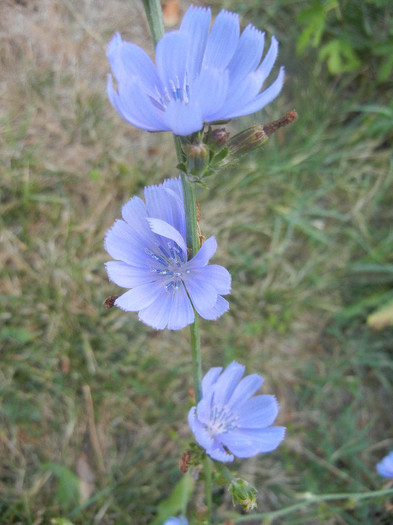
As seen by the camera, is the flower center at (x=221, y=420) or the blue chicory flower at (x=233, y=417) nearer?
the blue chicory flower at (x=233, y=417)

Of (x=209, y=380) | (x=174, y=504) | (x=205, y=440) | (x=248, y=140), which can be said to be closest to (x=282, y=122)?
(x=248, y=140)

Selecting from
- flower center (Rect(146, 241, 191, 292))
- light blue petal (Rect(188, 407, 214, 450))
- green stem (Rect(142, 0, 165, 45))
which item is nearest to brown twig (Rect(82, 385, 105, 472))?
light blue petal (Rect(188, 407, 214, 450))

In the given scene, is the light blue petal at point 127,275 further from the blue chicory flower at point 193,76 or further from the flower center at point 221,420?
the flower center at point 221,420

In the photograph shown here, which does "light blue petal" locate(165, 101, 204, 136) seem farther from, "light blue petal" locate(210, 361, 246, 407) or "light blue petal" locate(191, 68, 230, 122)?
"light blue petal" locate(210, 361, 246, 407)

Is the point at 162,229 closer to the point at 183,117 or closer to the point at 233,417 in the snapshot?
the point at 183,117

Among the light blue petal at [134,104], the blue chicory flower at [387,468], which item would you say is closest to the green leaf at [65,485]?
the blue chicory flower at [387,468]

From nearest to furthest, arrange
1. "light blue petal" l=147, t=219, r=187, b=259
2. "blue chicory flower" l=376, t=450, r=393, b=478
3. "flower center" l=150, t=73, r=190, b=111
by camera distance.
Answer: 1. "light blue petal" l=147, t=219, r=187, b=259
2. "flower center" l=150, t=73, r=190, b=111
3. "blue chicory flower" l=376, t=450, r=393, b=478
